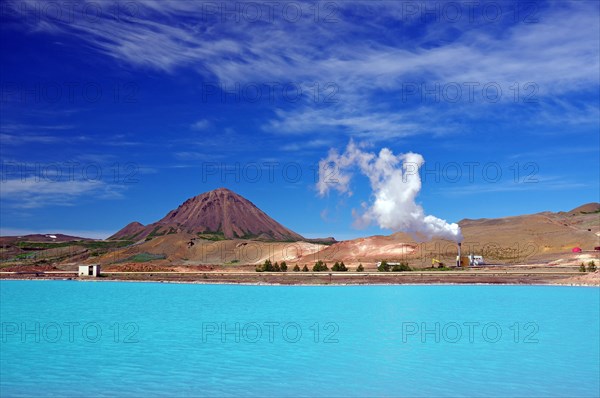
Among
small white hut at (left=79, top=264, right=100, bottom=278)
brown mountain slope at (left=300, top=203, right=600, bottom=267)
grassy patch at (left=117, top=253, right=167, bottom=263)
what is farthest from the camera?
grassy patch at (left=117, top=253, right=167, bottom=263)

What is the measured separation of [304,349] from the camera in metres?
24.6

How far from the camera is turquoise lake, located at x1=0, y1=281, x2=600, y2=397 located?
18234mm

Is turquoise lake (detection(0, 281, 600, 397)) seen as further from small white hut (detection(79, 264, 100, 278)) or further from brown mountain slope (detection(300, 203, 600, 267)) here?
brown mountain slope (detection(300, 203, 600, 267))

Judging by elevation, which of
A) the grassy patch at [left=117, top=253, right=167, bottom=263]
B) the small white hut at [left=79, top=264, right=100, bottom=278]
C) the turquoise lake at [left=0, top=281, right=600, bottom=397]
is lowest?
the turquoise lake at [left=0, top=281, right=600, bottom=397]

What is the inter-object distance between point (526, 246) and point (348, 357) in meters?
108

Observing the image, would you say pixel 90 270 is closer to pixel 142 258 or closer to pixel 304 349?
pixel 142 258

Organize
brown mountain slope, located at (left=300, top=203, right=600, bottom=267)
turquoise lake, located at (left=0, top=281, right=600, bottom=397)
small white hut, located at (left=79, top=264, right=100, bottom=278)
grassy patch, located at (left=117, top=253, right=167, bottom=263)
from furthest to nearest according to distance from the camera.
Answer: grassy patch, located at (left=117, top=253, right=167, bottom=263), brown mountain slope, located at (left=300, top=203, right=600, bottom=267), small white hut, located at (left=79, top=264, right=100, bottom=278), turquoise lake, located at (left=0, top=281, right=600, bottom=397)

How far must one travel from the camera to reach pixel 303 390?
17.7m

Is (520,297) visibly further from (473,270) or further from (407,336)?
(473,270)

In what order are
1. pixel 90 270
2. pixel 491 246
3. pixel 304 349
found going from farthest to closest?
pixel 491 246, pixel 90 270, pixel 304 349

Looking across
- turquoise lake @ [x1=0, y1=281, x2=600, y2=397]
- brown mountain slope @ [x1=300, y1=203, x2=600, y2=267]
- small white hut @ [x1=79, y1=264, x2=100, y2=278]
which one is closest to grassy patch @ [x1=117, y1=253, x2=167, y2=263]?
small white hut @ [x1=79, y1=264, x2=100, y2=278]

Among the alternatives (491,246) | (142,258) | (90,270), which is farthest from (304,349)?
(142,258)

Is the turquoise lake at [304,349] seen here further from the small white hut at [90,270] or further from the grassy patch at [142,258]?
the grassy patch at [142,258]

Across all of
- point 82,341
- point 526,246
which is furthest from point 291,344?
point 526,246
